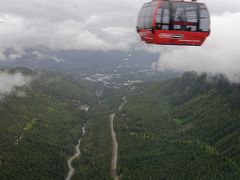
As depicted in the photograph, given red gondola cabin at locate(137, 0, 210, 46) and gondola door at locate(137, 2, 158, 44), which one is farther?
gondola door at locate(137, 2, 158, 44)

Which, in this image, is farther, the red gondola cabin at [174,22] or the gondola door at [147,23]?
the gondola door at [147,23]

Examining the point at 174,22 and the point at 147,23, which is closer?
the point at 174,22

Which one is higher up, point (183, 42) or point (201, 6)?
point (201, 6)

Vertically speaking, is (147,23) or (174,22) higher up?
(174,22)

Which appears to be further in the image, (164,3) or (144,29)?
(144,29)

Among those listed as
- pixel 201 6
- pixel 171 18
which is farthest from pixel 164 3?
pixel 201 6

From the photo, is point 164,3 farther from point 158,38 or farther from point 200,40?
point 200,40
